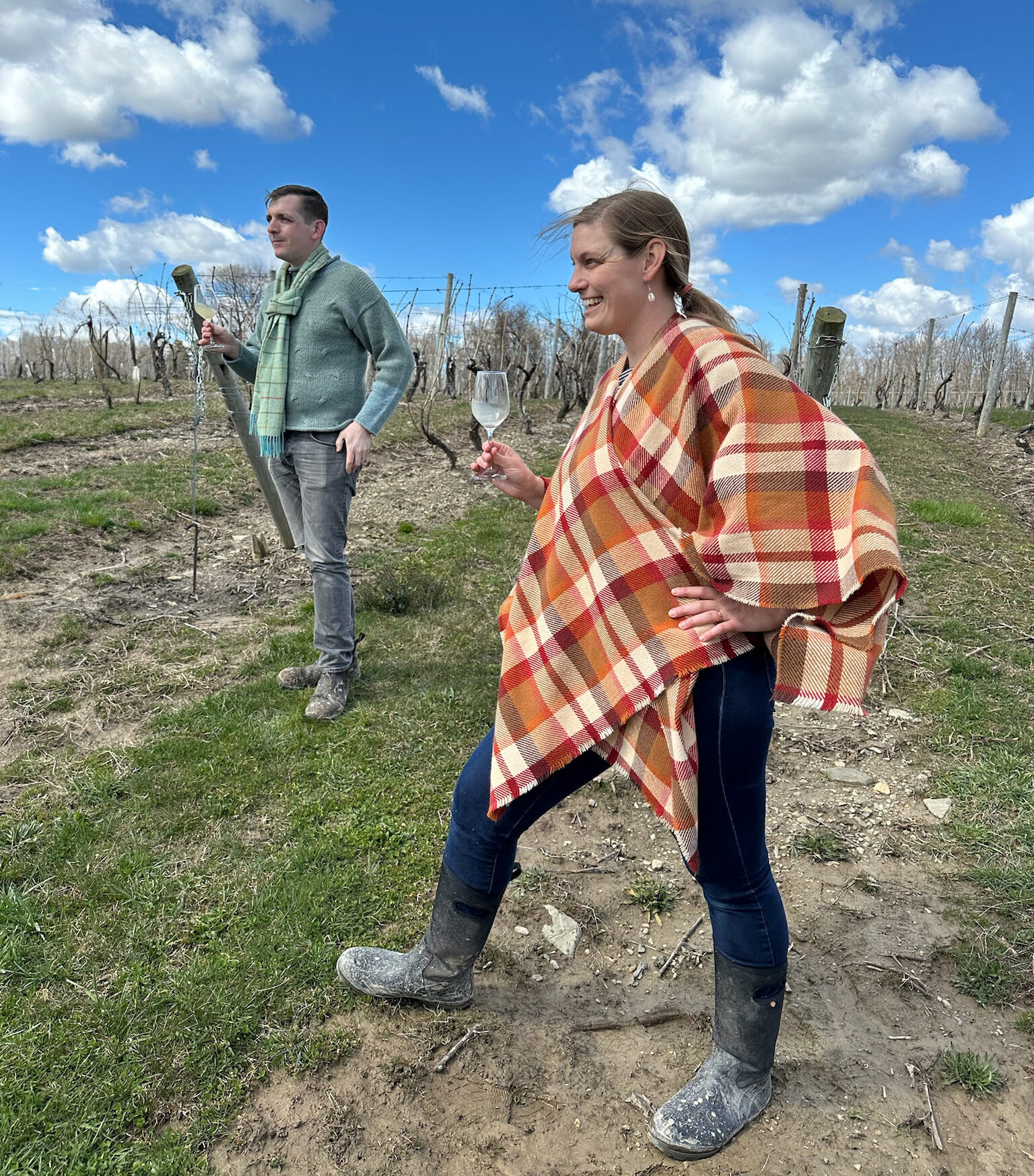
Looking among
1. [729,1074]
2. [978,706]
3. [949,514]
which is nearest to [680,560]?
[729,1074]

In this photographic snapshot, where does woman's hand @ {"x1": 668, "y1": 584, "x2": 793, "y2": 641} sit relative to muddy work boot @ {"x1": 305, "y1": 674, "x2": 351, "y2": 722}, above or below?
above

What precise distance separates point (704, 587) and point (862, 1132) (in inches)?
57.1

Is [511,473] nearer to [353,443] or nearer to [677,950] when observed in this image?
[353,443]

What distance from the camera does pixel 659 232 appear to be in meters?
1.58

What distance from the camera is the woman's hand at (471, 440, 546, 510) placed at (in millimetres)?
2020

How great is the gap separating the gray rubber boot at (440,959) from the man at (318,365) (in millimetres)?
1838

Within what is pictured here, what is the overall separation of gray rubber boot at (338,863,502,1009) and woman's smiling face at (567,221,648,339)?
1.38 meters

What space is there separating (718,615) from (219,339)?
2.94 metres

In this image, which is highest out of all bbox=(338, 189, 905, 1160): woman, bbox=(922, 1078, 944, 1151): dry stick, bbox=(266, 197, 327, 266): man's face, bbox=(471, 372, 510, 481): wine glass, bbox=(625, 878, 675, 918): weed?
bbox=(266, 197, 327, 266): man's face

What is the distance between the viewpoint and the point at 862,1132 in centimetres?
187

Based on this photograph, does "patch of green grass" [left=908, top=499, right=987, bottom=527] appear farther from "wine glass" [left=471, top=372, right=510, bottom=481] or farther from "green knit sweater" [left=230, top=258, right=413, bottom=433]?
"wine glass" [left=471, top=372, right=510, bottom=481]

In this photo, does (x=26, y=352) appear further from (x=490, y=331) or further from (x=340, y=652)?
(x=340, y=652)

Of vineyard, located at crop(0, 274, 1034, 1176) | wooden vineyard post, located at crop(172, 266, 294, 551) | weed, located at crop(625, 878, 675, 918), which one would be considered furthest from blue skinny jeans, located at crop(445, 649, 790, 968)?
wooden vineyard post, located at crop(172, 266, 294, 551)

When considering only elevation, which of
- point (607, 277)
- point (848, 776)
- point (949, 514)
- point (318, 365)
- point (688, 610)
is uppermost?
point (607, 277)
